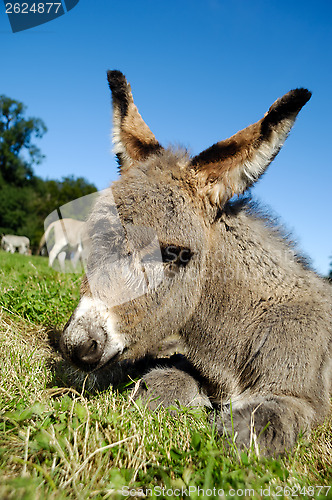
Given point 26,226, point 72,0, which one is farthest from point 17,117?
point 72,0

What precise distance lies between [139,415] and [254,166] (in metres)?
2.21

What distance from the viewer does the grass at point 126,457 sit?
1.76 metres

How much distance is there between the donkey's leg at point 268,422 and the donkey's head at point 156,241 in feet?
2.92

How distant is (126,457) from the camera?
6.95 feet

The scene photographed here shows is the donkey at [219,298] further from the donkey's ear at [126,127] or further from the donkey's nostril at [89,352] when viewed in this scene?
the donkey's ear at [126,127]

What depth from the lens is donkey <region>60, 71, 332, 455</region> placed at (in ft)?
8.96

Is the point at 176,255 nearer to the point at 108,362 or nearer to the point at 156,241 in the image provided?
the point at 156,241

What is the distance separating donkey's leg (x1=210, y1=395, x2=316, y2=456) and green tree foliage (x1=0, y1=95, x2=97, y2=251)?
44386 millimetres

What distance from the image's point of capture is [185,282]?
10.0 feet

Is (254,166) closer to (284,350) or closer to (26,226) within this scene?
(284,350)

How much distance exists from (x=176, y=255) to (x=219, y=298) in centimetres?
59

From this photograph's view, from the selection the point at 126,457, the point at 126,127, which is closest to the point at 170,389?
the point at 126,457

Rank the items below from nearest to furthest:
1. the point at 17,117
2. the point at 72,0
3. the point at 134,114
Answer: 1. the point at 134,114
2. the point at 72,0
3. the point at 17,117

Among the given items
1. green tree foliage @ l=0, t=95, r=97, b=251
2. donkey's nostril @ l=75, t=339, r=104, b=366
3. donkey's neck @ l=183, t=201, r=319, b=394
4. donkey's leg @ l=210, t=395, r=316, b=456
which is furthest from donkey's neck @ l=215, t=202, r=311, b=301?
green tree foliage @ l=0, t=95, r=97, b=251
